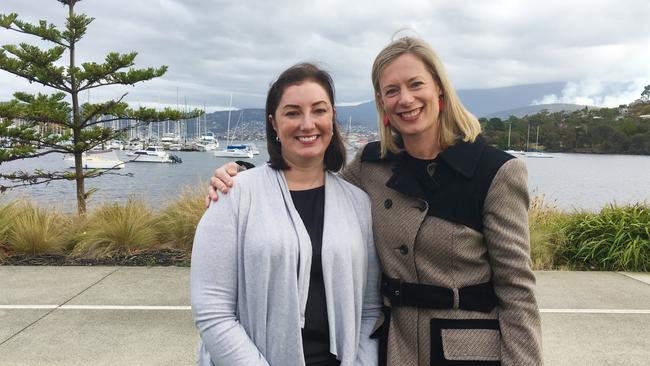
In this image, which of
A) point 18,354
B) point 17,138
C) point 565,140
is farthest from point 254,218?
point 565,140

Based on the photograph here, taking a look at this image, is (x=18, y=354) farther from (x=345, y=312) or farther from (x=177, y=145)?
(x=177, y=145)

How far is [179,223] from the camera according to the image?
23.7 feet

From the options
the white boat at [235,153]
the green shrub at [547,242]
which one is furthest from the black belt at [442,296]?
the white boat at [235,153]

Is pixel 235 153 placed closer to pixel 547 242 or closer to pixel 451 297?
pixel 547 242

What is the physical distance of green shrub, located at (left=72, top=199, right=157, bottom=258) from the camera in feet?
21.4

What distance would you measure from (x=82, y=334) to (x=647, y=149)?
89235 millimetres

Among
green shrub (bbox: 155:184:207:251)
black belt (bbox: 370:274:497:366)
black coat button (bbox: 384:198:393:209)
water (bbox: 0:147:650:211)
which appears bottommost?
water (bbox: 0:147:650:211)

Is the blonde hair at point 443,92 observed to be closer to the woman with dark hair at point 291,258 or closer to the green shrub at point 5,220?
the woman with dark hair at point 291,258

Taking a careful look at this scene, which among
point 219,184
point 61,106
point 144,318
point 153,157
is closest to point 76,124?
point 61,106

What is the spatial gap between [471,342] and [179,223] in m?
6.04

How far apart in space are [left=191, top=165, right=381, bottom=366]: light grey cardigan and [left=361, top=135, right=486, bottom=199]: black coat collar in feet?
0.96

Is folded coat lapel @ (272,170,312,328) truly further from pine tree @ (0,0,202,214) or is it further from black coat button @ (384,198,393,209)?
pine tree @ (0,0,202,214)

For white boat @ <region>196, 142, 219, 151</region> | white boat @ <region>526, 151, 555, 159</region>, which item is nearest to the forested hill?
white boat @ <region>526, 151, 555, 159</region>

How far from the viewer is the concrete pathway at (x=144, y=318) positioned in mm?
3551
